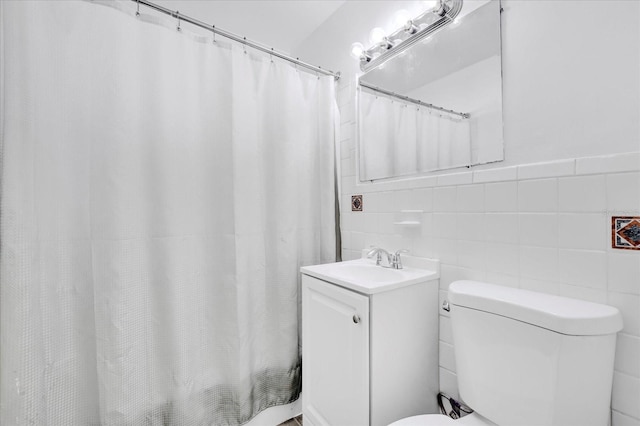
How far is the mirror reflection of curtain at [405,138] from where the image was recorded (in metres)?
1.17

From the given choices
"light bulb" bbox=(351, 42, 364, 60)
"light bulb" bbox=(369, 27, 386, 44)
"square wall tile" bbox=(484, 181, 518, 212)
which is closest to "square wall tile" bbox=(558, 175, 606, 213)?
"square wall tile" bbox=(484, 181, 518, 212)

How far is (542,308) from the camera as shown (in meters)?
0.74

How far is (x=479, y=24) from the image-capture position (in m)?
1.08

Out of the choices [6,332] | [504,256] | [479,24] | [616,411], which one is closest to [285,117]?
[479,24]

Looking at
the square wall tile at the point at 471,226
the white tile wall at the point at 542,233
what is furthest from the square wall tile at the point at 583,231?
the square wall tile at the point at 471,226

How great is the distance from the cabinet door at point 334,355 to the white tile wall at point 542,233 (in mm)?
418

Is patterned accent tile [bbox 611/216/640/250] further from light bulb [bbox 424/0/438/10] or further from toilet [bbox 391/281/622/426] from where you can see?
light bulb [bbox 424/0/438/10]

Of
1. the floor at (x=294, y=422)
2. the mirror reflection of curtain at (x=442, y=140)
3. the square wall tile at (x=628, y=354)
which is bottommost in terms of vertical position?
the floor at (x=294, y=422)

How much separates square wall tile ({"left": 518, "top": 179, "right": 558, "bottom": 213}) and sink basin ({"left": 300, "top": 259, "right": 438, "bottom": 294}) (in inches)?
16.8

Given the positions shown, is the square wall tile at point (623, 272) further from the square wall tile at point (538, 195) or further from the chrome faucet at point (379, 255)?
the chrome faucet at point (379, 255)

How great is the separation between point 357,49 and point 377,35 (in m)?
0.14

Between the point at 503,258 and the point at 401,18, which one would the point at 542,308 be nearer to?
the point at 503,258

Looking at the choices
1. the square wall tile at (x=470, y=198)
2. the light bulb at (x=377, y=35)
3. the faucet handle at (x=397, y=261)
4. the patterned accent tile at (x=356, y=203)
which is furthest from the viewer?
the patterned accent tile at (x=356, y=203)

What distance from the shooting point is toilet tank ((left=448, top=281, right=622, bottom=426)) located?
690mm
